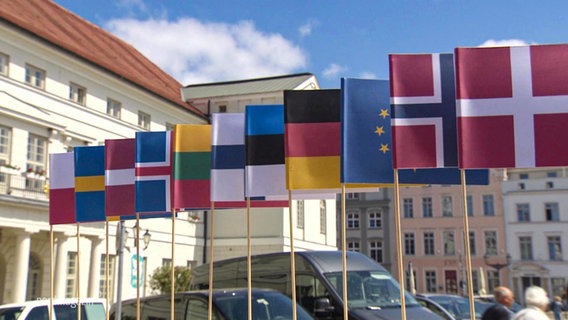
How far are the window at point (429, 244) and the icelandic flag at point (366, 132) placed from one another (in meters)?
61.3

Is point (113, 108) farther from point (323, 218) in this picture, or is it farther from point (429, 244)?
point (429, 244)

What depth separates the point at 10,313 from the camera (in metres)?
11.8

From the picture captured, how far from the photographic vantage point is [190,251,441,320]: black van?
1242 cm

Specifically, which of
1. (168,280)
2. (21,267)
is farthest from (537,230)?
(21,267)

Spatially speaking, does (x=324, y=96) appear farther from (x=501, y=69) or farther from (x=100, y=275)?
(x=100, y=275)

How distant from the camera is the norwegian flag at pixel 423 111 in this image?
352 inches

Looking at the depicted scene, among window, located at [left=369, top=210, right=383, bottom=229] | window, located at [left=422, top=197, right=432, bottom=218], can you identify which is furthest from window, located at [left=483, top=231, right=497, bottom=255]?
window, located at [left=369, top=210, right=383, bottom=229]

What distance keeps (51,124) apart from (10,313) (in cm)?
1693

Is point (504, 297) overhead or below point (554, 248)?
overhead

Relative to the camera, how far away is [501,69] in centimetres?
868

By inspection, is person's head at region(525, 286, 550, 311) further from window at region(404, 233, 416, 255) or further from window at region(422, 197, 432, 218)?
window at region(422, 197, 432, 218)

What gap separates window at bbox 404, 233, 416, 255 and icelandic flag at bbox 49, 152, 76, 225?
59013mm

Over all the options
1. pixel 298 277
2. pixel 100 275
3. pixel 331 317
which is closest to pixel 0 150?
pixel 100 275

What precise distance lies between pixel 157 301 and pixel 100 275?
1979 cm
